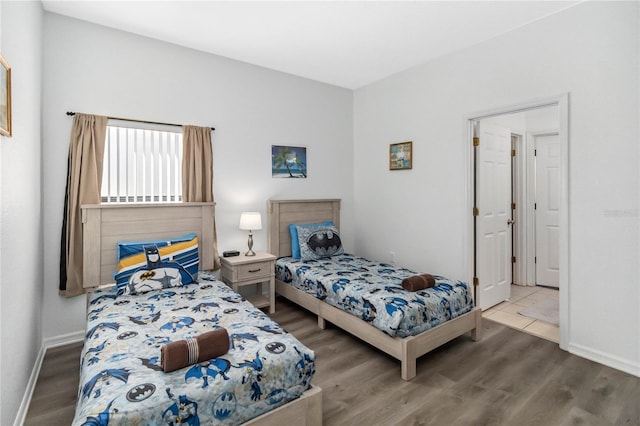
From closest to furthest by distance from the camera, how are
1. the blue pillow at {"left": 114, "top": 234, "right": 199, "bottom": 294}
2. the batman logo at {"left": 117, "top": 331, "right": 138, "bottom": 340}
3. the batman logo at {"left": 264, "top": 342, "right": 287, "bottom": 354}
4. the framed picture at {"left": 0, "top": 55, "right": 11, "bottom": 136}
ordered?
the framed picture at {"left": 0, "top": 55, "right": 11, "bottom": 136} < the batman logo at {"left": 264, "top": 342, "right": 287, "bottom": 354} < the batman logo at {"left": 117, "top": 331, "right": 138, "bottom": 340} < the blue pillow at {"left": 114, "top": 234, "right": 199, "bottom": 294}

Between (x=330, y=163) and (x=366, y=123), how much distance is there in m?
0.78

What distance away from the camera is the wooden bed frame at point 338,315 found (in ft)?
7.89

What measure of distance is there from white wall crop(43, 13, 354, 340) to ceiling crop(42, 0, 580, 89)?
21 centimetres

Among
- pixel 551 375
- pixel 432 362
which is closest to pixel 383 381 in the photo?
pixel 432 362

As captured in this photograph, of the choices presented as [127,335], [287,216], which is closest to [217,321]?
[127,335]

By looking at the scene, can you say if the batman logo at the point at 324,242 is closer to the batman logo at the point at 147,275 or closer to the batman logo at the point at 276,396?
the batman logo at the point at 147,275

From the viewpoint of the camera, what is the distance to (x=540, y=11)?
109 inches

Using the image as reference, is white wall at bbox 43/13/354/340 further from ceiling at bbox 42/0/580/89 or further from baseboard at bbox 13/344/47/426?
baseboard at bbox 13/344/47/426

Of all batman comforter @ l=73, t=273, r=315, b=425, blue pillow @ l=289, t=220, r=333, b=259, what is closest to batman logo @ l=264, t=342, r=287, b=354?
batman comforter @ l=73, t=273, r=315, b=425

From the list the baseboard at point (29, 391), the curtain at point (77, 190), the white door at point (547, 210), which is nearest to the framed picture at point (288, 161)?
the curtain at point (77, 190)

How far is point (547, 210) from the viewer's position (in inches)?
177

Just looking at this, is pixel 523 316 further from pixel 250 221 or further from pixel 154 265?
pixel 154 265

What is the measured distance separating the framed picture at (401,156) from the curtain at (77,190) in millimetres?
3237

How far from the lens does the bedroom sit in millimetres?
2189
